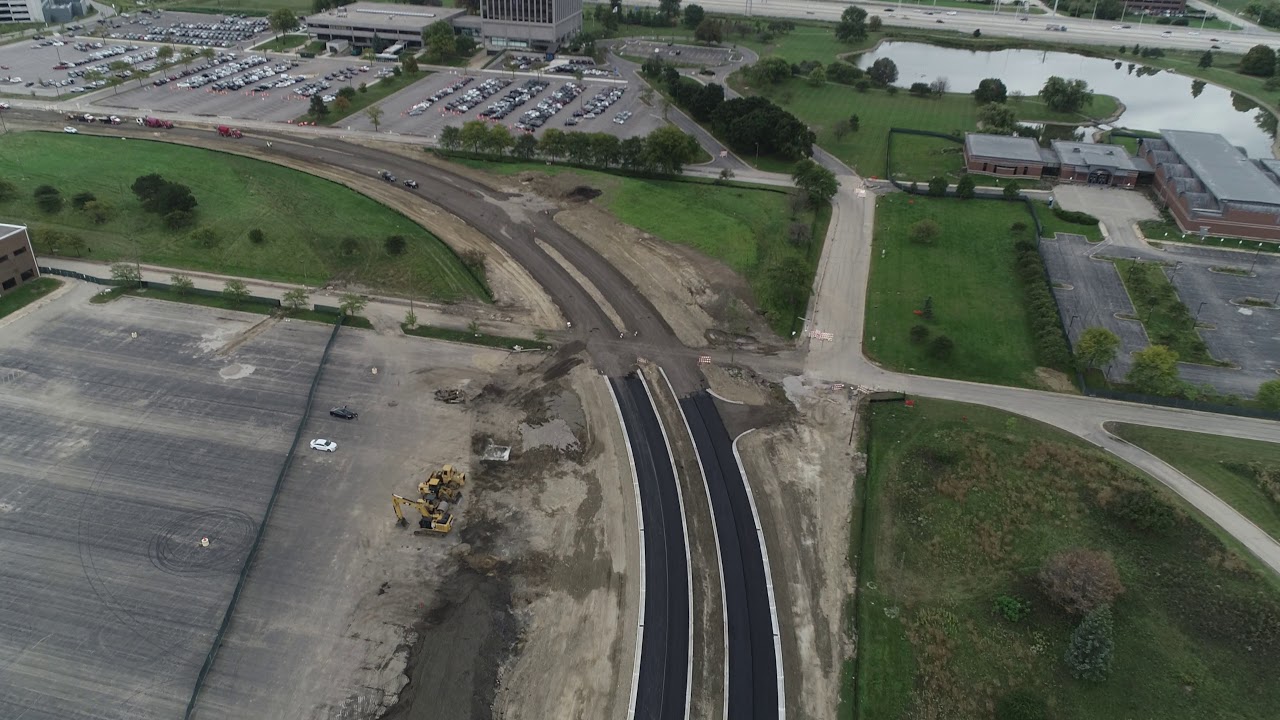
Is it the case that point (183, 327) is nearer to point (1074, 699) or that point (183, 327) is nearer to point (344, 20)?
point (1074, 699)

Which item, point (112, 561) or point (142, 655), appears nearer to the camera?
point (142, 655)

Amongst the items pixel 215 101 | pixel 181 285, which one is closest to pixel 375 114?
pixel 215 101

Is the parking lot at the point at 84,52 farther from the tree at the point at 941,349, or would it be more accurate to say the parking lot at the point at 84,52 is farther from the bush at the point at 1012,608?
the bush at the point at 1012,608

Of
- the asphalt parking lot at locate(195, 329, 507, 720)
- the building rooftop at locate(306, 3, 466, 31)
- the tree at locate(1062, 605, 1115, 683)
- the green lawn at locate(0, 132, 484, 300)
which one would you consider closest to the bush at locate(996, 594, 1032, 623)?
the tree at locate(1062, 605, 1115, 683)

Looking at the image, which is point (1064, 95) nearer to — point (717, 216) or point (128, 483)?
point (717, 216)

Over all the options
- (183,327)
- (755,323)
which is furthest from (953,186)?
(183,327)

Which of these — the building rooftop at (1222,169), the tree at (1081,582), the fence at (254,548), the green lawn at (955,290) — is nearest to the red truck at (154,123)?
the fence at (254,548)

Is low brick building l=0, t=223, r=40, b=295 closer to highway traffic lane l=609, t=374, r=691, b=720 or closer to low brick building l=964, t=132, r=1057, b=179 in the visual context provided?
highway traffic lane l=609, t=374, r=691, b=720
